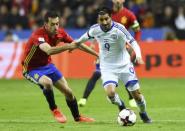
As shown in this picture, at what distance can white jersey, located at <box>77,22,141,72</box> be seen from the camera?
13047mm

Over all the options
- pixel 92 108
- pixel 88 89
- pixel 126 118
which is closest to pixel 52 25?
pixel 126 118

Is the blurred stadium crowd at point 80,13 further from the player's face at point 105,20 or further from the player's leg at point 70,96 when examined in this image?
the player's face at point 105,20

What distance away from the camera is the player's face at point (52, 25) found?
1322 centimetres

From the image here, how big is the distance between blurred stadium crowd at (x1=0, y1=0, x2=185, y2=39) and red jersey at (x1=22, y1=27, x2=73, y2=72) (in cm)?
1364

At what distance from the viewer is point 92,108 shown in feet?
53.8

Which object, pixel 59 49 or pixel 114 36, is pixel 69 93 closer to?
pixel 59 49

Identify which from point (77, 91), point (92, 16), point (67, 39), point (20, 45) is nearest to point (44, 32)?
point (67, 39)

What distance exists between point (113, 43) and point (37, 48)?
1.48 metres

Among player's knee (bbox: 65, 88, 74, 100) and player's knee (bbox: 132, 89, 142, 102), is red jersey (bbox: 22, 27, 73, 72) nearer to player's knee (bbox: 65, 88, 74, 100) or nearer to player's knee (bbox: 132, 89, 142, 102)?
player's knee (bbox: 65, 88, 74, 100)

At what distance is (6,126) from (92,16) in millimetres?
15787

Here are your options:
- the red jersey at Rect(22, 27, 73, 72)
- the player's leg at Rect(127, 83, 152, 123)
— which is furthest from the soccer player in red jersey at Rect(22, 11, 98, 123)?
the player's leg at Rect(127, 83, 152, 123)

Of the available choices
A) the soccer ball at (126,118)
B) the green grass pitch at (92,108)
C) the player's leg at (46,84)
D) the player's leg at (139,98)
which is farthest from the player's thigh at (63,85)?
the soccer ball at (126,118)

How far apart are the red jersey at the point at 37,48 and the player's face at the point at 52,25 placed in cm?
17

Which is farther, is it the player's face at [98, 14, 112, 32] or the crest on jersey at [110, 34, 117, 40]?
the crest on jersey at [110, 34, 117, 40]
